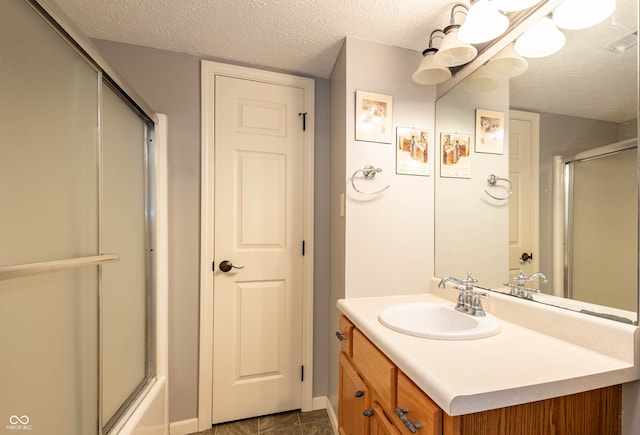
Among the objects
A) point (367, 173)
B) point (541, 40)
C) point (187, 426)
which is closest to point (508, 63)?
point (541, 40)

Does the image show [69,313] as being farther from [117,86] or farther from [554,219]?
[554,219]

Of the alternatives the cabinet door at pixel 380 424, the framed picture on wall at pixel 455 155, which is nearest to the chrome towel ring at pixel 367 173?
the framed picture on wall at pixel 455 155

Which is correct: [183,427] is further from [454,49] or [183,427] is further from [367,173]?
[454,49]

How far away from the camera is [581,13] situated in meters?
0.86

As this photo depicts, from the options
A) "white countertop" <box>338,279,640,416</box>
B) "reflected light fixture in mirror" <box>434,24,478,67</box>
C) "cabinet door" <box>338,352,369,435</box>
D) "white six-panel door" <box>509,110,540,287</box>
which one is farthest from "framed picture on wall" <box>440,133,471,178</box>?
"cabinet door" <box>338,352,369,435</box>

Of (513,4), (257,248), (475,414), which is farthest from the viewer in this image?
(257,248)

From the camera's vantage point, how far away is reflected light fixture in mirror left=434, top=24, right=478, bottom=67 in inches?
44.4

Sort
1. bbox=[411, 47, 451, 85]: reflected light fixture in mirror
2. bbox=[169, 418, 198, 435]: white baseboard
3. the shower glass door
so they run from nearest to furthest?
the shower glass door, bbox=[411, 47, 451, 85]: reflected light fixture in mirror, bbox=[169, 418, 198, 435]: white baseboard

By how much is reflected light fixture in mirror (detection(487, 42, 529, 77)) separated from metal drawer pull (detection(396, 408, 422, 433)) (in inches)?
51.0

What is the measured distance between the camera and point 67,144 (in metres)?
0.91

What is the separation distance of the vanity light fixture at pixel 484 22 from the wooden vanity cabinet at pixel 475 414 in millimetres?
1195

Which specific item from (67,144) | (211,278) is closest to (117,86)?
(67,144)

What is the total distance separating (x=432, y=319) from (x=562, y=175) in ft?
2.41

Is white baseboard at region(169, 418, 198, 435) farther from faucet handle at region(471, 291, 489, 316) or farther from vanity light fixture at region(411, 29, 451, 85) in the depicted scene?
vanity light fixture at region(411, 29, 451, 85)
